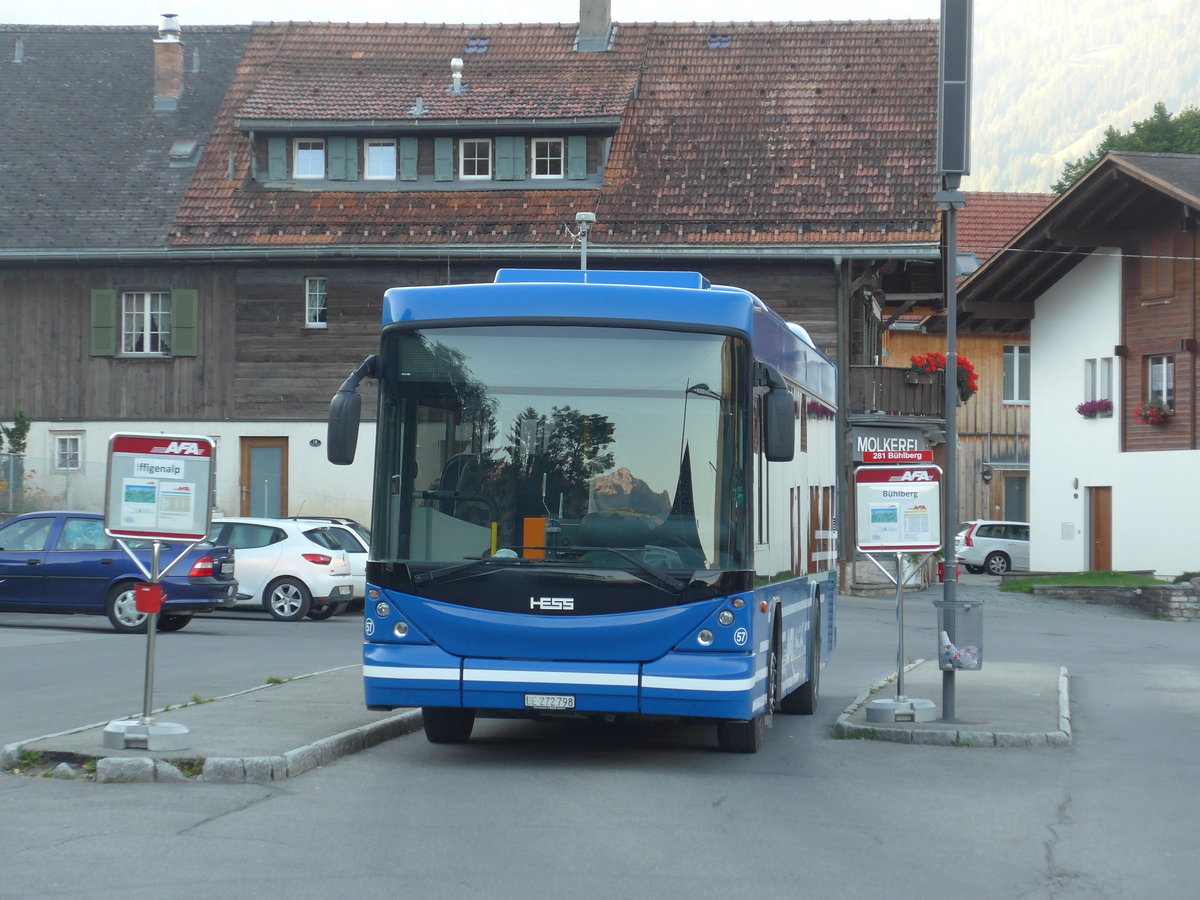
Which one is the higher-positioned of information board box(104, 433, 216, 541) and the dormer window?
the dormer window

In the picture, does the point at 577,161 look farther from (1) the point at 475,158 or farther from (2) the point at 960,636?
(2) the point at 960,636

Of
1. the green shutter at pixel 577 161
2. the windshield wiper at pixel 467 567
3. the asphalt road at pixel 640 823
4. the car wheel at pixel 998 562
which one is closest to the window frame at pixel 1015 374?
the car wheel at pixel 998 562

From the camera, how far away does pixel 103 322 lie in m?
37.0

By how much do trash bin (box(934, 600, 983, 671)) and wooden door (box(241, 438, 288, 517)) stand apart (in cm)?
2509

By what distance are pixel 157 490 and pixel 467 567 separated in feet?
6.50

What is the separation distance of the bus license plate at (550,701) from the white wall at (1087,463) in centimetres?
3212

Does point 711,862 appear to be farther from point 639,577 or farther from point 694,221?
point 694,221

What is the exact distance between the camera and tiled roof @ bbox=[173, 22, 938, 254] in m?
36.3

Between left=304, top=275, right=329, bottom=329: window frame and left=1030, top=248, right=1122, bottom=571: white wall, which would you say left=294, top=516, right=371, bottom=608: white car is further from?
left=1030, top=248, right=1122, bottom=571: white wall

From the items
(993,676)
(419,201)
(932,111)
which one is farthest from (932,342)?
(993,676)

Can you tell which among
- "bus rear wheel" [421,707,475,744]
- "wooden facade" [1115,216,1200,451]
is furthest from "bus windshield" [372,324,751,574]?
"wooden facade" [1115,216,1200,451]

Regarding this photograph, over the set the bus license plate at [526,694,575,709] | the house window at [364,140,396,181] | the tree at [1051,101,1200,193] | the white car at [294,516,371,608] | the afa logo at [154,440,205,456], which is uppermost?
the tree at [1051,101,1200,193]

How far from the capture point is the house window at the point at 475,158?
124ft

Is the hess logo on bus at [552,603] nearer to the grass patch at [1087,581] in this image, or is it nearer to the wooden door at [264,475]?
the wooden door at [264,475]
